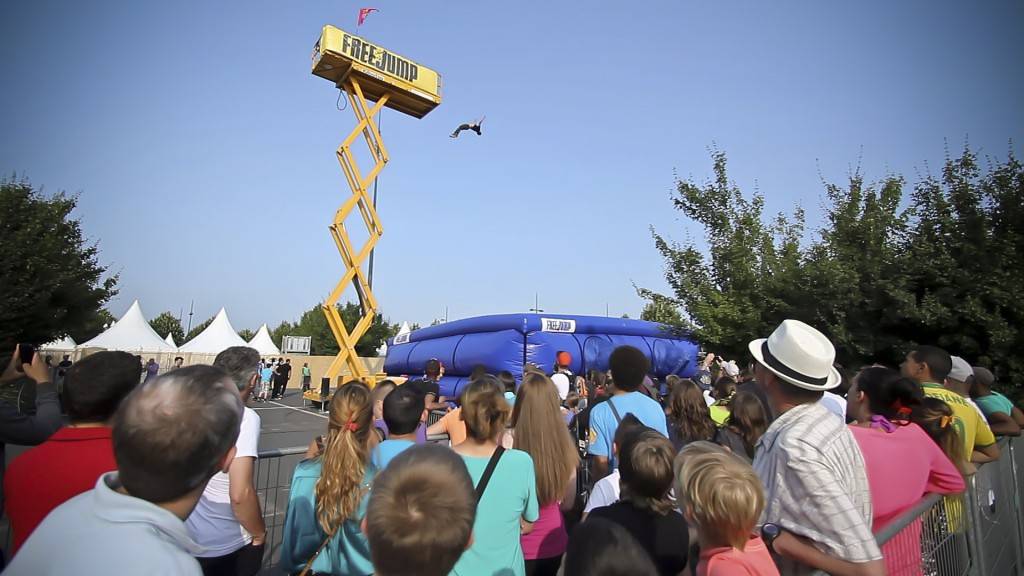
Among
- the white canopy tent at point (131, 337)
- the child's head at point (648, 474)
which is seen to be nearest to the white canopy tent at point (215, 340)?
the white canopy tent at point (131, 337)

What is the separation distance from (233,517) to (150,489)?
5.61ft

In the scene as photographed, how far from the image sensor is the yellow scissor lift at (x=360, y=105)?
621 inches

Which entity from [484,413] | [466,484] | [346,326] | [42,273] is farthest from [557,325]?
[346,326]

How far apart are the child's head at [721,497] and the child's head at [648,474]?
23 centimetres

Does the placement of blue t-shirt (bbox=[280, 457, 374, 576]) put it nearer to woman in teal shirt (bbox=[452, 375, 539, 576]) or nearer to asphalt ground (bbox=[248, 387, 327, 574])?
woman in teal shirt (bbox=[452, 375, 539, 576])

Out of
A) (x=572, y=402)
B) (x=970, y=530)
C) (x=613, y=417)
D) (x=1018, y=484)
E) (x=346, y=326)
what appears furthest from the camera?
(x=346, y=326)

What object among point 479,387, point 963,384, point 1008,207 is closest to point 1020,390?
point 1008,207

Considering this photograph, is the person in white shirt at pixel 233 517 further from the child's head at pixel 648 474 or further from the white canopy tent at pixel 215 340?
the white canopy tent at pixel 215 340

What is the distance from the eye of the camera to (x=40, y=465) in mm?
1910

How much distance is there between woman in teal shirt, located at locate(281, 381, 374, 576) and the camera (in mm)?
2512

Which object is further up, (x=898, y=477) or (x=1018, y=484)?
(x=898, y=477)

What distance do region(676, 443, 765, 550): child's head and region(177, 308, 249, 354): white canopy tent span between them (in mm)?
34161

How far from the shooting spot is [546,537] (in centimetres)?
293

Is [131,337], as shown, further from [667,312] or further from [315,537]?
[315,537]
